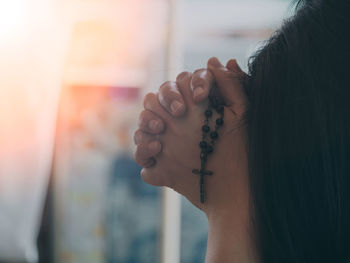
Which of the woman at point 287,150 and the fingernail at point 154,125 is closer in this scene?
the woman at point 287,150

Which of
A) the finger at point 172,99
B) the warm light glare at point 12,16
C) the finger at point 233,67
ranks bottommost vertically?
the finger at point 172,99

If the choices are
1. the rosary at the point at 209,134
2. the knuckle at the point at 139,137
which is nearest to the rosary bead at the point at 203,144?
the rosary at the point at 209,134

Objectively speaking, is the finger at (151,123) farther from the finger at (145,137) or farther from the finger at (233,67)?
the finger at (233,67)

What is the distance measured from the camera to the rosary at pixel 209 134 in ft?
1.42

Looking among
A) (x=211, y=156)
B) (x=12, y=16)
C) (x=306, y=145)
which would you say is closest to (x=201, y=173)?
(x=211, y=156)

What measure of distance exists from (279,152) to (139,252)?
130 cm

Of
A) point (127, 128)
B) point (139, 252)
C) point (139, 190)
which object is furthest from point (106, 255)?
point (127, 128)

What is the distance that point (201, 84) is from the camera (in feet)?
1.49

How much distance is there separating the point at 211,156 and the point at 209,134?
0.09ft

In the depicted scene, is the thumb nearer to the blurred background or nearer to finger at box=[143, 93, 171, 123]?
finger at box=[143, 93, 171, 123]

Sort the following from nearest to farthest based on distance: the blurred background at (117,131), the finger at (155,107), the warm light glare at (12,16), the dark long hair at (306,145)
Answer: the dark long hair at (306,145)
the finger at (155,107)
the warm light glare at (12,16)
the blurred background at (117,131)

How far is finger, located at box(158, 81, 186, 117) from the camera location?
452 millimetres

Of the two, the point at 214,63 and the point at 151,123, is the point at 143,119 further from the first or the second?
the point at 214,63

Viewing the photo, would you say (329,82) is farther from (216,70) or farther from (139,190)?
(139,190)
